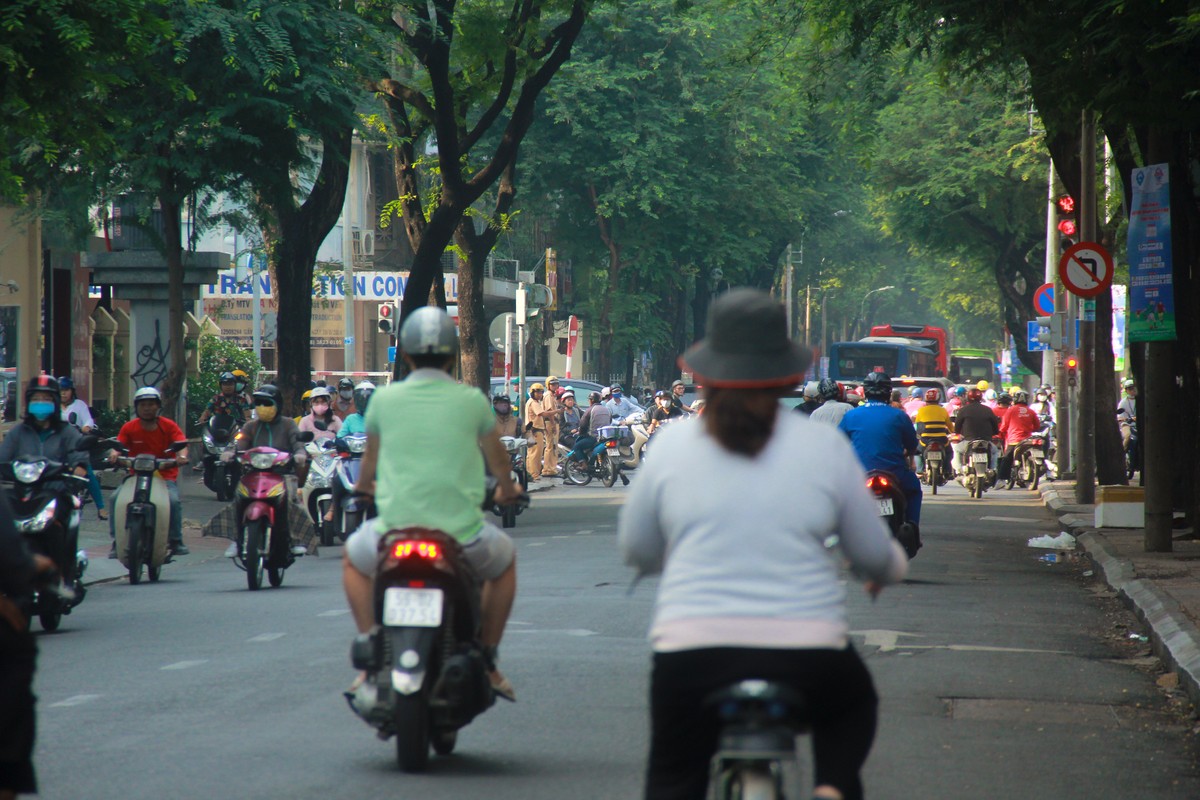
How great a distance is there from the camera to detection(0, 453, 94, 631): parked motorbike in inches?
468

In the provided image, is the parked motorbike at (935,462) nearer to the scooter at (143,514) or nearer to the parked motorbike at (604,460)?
the parked motorbike at (604,460)

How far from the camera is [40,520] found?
11.9 m

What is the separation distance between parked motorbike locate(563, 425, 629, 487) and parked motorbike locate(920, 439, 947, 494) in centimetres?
541

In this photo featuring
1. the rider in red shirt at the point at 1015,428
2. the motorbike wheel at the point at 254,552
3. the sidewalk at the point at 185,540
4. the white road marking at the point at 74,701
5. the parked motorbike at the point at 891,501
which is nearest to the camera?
the white road marking at the point at 74,701

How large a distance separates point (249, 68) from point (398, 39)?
4618mm

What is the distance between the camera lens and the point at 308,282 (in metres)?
25.6

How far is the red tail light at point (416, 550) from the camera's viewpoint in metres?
6.65

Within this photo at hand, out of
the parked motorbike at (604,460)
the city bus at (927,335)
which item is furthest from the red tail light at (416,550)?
the city bus at (927,335)

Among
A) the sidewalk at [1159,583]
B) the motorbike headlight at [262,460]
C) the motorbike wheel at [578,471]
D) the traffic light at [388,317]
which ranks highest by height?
the traffic light at [388,317]

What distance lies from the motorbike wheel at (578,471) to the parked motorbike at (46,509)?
21.6 m

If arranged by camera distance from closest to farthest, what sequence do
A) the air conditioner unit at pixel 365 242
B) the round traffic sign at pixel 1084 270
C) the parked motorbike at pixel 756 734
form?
the parked motorbike at pixel 756 734, the round traffic sign at pixel 1084 270, the air conditioner unit at pixel 365 242

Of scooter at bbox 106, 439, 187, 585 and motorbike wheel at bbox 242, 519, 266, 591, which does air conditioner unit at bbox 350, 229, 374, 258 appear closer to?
scooter at bbox 106, 439, 187, 585

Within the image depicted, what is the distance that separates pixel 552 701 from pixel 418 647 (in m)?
2.17

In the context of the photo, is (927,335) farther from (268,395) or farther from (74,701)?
(74,701)
